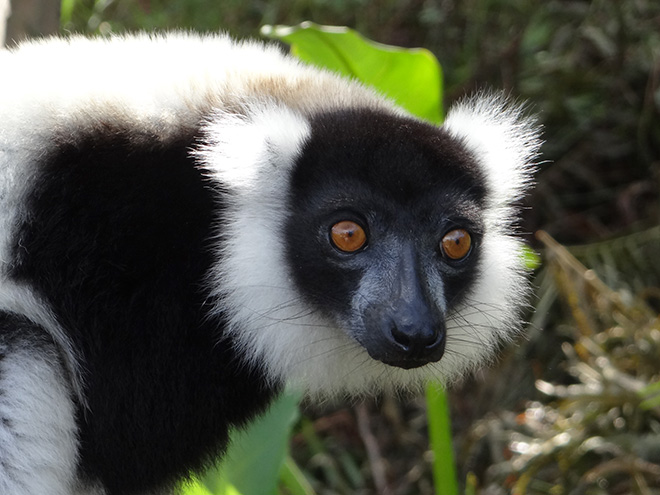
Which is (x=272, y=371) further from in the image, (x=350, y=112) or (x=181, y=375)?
(x=350, y=112)

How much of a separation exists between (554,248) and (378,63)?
50.0 inches

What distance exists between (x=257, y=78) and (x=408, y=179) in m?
0.65

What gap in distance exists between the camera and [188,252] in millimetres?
2404

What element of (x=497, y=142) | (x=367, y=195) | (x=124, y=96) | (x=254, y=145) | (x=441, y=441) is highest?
(x=124, y=96)

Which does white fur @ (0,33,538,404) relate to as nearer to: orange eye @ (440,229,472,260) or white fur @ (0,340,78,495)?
white fur @ (0,340,78,495)

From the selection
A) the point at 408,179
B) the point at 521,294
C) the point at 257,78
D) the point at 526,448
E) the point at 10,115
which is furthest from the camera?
the point at 526,448

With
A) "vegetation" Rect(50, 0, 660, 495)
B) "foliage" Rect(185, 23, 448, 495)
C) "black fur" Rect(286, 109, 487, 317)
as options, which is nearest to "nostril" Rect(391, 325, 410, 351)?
"black fur" Rect(286, 109, 487, 317)

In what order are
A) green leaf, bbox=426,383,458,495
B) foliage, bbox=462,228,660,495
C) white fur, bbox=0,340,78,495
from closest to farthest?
white fur, bbox=0,340,78,495 → green leaf, bbox=426,383,458,495 → foliage, bbox=462,228,660,495

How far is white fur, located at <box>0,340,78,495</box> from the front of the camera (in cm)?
218

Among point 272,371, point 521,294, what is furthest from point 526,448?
point 272,371

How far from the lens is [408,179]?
7.96 feet

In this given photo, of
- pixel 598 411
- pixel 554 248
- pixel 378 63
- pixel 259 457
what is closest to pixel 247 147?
pixel 378 63

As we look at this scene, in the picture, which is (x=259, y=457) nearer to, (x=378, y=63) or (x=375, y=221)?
(x=375, y=221)

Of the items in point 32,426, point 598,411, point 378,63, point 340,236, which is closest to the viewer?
point 32,426
